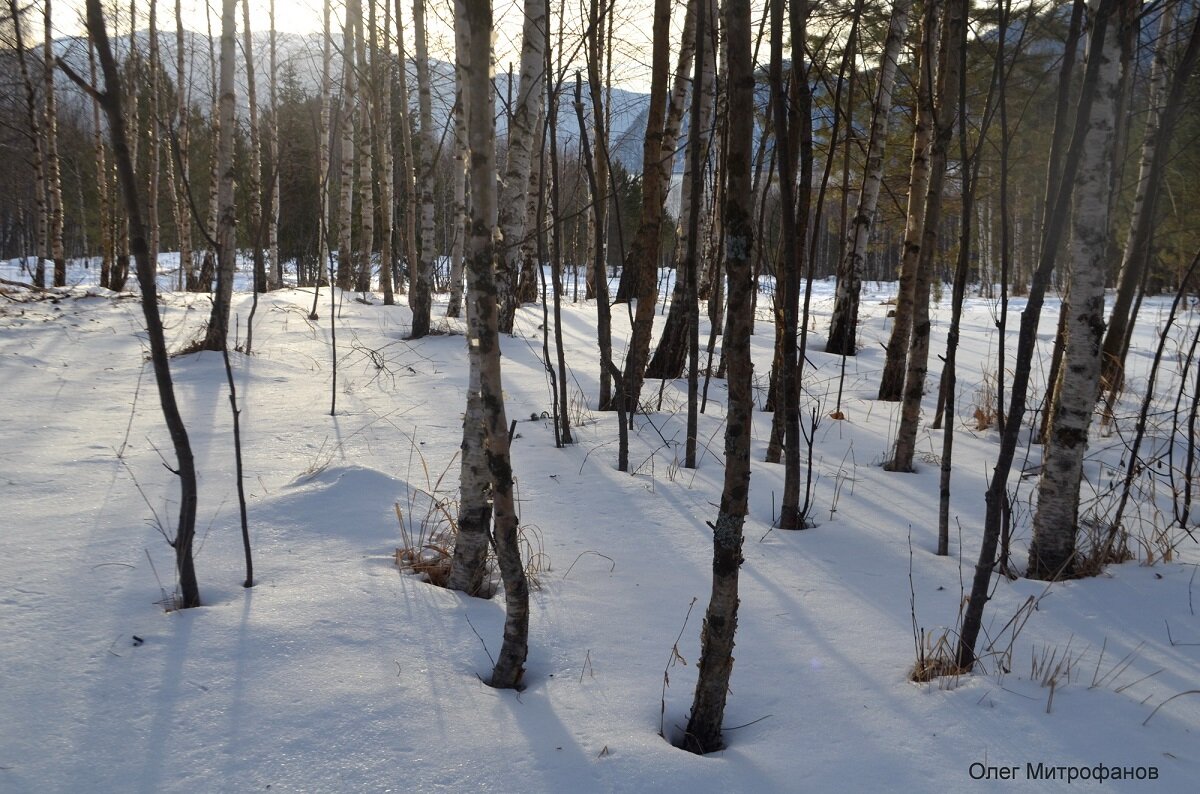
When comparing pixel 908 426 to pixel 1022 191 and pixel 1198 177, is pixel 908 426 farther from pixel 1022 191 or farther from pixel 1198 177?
pixel 1022 191

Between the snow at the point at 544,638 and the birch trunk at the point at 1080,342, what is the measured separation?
0.71ft

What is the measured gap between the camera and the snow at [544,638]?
1.61 metres

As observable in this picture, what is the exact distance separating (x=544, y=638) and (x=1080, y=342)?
7.84ft

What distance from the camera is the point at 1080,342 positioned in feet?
8.87

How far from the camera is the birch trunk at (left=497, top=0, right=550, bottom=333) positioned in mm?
3383

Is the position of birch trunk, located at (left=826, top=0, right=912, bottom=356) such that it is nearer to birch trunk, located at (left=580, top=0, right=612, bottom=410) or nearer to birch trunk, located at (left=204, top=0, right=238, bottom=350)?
birch trunk, located at (left=580, top=0, right=612, bottom=410)

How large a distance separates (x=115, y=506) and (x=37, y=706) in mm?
1570

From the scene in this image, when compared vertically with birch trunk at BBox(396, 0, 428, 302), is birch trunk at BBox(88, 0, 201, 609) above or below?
below

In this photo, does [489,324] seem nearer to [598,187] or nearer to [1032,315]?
[1032,315]

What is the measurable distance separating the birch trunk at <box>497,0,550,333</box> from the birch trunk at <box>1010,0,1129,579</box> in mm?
2299

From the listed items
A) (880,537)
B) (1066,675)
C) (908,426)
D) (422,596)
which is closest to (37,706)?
(422,596)

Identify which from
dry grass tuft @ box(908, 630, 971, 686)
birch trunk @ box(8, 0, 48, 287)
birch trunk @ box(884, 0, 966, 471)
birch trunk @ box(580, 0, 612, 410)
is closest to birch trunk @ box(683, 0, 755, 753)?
dry grass tuft @ box(908, 630, 971, 686)

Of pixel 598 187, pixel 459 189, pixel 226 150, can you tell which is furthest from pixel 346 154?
pixel 598 187

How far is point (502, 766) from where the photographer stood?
1.61m
